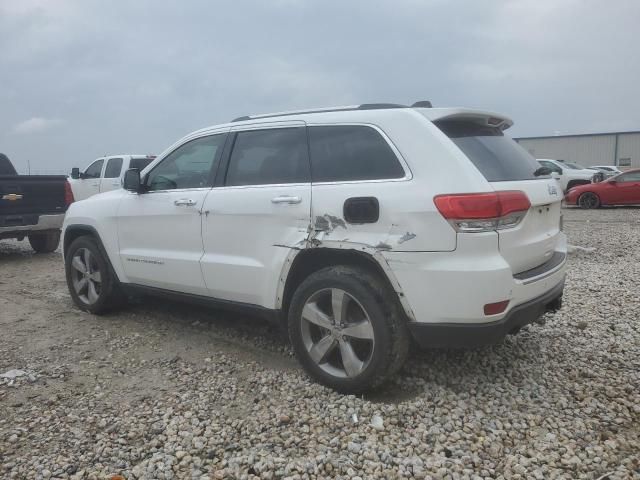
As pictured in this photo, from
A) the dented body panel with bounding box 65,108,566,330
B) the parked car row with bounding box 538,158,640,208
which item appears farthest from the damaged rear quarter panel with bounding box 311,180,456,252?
the parked car row with bounding box 538,158,640,208

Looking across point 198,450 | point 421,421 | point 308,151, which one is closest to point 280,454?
point 198,450

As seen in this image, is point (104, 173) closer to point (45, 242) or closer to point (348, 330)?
point (45, 242)

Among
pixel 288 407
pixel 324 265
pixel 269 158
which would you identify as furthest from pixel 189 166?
pixel 288 407

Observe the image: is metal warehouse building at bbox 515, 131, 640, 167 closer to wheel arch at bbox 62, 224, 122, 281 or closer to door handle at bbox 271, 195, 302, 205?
wheel arch at bbox 62, 224, 122, 281

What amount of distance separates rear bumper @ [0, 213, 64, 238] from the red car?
49.8ft

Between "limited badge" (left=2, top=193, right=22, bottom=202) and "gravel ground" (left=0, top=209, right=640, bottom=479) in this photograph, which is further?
"limited badge" (left=2, top=193, right=22, bottom=202)

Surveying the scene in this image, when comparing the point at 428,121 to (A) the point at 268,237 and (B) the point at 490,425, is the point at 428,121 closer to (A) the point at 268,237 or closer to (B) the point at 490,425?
(A) the point at 268,237

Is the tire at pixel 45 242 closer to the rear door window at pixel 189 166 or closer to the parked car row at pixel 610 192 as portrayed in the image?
the rear door window at pixel 189 166

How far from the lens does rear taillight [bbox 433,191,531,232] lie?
2.84 metres

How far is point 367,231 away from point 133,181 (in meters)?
2.36

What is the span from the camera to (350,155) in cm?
339

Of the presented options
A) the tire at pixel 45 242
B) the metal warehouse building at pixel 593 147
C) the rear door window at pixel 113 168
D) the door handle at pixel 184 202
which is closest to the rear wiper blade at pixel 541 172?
the door handle at pixel 184 202

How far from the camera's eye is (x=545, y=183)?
345 centimetres

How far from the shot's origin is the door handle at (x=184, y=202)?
4.09 m
